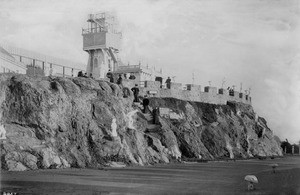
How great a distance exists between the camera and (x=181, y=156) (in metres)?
74.6

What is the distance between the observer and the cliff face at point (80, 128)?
46906 millimetres

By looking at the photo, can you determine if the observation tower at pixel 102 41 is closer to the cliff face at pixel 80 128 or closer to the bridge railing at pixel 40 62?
the bridge railing at pixel 40 62

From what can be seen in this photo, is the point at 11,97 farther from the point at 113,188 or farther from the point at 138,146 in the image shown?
the point at 113,188

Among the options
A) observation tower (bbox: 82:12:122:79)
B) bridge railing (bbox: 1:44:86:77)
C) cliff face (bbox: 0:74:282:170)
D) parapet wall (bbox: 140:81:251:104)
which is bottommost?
cliff face (bbox: 0:74:282:170)

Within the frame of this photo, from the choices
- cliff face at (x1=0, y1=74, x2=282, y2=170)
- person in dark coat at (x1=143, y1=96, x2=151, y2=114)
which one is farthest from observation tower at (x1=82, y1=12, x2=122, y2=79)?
cliff face at (x1=0, y1=74, x2=282, y2=170)

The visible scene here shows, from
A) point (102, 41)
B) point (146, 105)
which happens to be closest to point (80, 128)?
point (146, 105)

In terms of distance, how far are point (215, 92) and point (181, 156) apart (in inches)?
1097

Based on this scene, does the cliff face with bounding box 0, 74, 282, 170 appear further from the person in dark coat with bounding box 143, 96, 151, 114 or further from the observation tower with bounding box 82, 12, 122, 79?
the observation tower with bounding box 82, 12, 122, 79

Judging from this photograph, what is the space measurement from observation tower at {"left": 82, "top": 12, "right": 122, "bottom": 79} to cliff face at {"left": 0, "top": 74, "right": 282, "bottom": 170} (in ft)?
80.0

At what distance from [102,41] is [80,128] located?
160ft

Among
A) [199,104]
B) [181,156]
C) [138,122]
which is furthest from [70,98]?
[199,104]

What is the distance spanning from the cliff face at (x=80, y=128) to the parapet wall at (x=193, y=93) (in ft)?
20.4

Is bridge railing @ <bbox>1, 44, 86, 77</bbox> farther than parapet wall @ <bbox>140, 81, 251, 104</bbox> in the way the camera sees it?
No

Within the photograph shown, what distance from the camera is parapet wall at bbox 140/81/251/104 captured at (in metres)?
86.7
